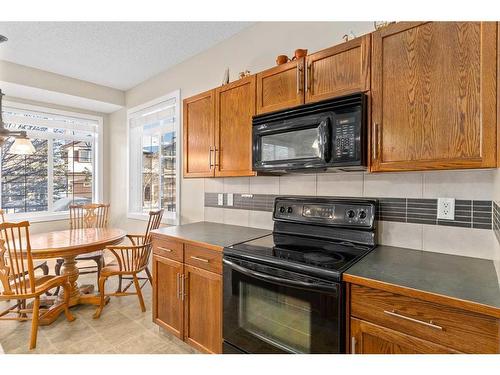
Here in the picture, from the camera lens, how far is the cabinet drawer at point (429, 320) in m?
0.88

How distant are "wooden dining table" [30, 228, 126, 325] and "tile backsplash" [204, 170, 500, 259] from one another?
6.10 feet

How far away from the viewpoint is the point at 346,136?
1437 millimetres

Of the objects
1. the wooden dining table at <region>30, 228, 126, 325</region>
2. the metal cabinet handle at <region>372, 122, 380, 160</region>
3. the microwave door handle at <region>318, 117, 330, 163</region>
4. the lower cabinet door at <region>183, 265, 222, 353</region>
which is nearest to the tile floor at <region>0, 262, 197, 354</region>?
the wooden dining table at <region>30, 228, 126, 325</region>

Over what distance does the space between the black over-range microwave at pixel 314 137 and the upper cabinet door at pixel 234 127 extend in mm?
135

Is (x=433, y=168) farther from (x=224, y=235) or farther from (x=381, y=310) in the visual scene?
(x=224, y=235)

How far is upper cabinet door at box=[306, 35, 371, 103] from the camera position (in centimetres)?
143

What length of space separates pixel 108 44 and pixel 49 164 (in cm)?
241

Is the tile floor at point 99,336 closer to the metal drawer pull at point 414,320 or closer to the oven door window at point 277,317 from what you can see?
the oven door window at point 277,317

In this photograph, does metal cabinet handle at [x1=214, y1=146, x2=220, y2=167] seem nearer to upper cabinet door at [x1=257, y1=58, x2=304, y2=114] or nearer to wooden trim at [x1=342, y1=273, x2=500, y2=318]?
upper cabinet door at [x1=257, y1=58, x2=304, y2=114]

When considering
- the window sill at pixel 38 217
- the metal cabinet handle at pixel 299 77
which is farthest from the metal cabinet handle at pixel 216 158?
the window sill at pixel 38 217

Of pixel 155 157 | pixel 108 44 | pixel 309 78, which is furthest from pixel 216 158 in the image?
pixel 155 157

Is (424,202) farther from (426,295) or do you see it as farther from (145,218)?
(145,218)
